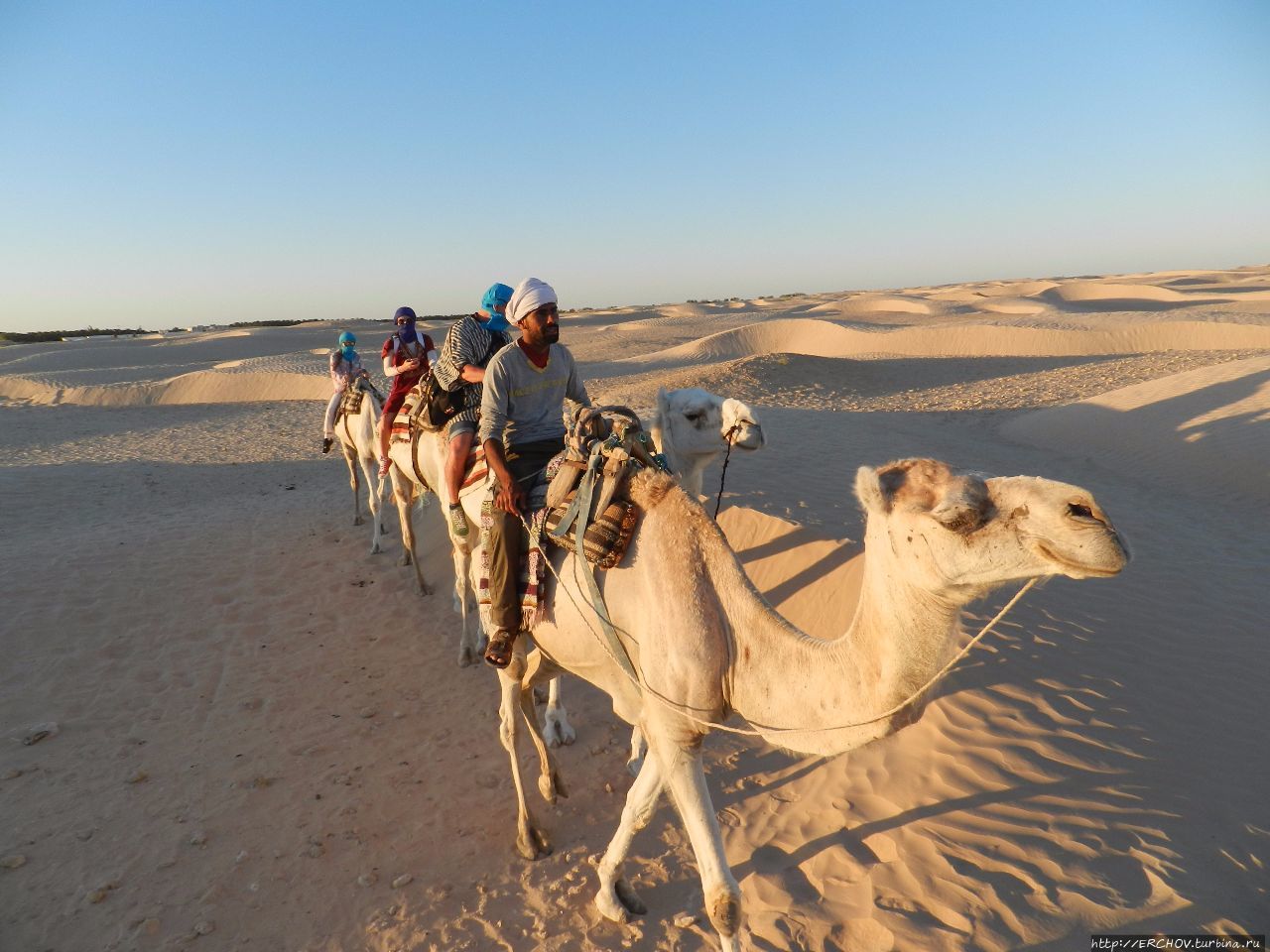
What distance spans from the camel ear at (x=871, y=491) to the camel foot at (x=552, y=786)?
3371 millimetres

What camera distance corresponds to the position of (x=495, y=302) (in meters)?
5.46

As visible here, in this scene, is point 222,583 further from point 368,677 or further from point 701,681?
point 701,681

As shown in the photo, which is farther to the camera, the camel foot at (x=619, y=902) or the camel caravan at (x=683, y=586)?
the camel foot at (x=619, y=902)

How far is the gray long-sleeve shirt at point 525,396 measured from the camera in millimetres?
3963

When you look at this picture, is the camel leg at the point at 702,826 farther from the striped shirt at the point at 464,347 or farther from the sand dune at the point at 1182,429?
the sand dune at the point at 1182,429

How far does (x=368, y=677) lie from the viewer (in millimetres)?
→ 6520

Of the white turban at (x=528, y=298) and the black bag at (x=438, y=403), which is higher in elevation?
the white turban at (x=528, y=298)

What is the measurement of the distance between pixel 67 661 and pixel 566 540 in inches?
235

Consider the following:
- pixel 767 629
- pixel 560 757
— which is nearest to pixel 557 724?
pixel 560 757

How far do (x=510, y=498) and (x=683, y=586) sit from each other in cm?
121

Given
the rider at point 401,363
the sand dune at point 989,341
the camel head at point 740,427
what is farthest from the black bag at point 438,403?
the sand dune at point 989,341

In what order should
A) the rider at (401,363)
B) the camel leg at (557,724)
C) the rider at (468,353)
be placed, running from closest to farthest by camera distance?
1. the rider at (468,353)
2. the camel leg at (557,724)
3. the rider at (401,363)

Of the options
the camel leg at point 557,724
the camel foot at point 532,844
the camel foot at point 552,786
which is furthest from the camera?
the camel leg at point 557,724

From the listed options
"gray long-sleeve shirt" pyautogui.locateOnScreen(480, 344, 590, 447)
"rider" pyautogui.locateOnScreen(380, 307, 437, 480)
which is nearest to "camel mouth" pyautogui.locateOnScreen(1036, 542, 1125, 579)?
"gray long-sleeve shirt" pyautogui.locateOnScreen(480, 344, 590, 447)
